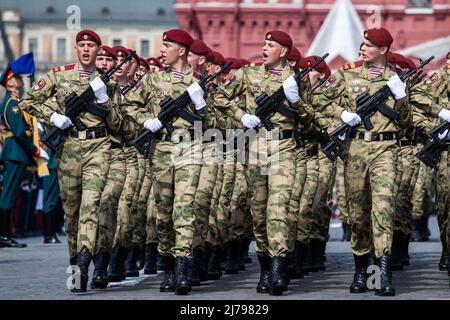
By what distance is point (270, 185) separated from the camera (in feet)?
42.5

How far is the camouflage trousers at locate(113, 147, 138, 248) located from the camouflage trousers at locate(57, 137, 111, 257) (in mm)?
1060

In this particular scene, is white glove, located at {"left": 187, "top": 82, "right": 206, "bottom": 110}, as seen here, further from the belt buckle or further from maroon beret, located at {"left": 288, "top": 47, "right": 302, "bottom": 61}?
maroon beret, located at {"left": 288, "top": 47, "right": 302, "bottom": 61}

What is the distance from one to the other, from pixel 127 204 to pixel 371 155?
2886 millimetres

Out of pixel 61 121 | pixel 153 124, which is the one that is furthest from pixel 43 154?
pixel 153 124

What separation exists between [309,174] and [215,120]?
2488 millimetres

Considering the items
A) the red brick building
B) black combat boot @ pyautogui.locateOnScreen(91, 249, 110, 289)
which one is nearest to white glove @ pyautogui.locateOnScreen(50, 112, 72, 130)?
black combat boot @ pyautogui.locateOnScreen(91, 249, 110, 289)

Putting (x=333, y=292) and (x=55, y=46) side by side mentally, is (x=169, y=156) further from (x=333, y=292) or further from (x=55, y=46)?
(x=55, y=46)

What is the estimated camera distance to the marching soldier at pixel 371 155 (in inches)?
499

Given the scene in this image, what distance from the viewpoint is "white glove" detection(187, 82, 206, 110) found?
13.0 meters

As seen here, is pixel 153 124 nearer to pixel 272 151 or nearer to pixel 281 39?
pixel 272 151

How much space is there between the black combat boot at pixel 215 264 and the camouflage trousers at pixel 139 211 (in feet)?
2.45

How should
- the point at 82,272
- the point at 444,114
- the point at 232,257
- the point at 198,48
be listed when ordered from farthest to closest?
1. the point at 232,257
2. the point at 198,48
3. the point at 444,114
4. the point at 82,272

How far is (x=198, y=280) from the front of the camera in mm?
13789

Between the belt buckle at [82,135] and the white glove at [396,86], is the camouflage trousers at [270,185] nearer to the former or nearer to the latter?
the white glove at [396,86]
